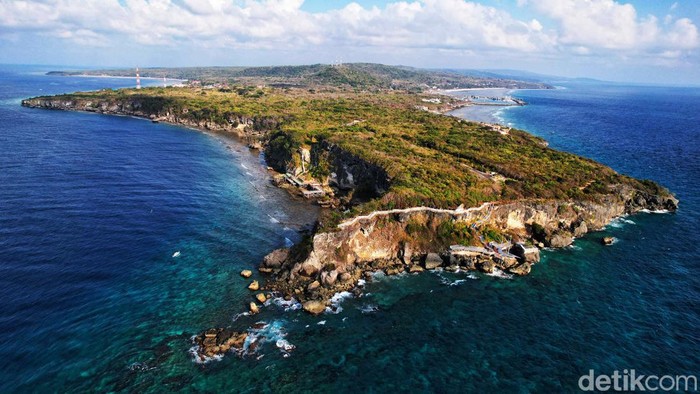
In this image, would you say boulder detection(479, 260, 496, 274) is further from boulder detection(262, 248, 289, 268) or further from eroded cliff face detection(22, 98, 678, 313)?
boulder detection(262, 248, 289, 268)

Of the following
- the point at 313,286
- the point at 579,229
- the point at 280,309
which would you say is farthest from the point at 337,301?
the point at 579,229

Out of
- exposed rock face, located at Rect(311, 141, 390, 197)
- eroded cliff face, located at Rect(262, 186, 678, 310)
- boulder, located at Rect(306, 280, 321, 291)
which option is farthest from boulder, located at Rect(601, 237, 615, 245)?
boulder, located at Rect(306, 280, 321, 291)

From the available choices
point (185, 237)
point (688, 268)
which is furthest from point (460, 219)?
point (185, 237)

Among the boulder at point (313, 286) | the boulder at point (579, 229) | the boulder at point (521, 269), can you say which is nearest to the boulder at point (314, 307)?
the boulder at point (313, 286)

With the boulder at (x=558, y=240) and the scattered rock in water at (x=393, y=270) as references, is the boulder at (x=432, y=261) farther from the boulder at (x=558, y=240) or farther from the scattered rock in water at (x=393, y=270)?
the boulder at (x=558, y=240)

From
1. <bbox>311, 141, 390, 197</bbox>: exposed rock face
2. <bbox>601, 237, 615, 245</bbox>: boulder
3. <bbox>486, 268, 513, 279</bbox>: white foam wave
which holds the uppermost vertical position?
<bbox>311, 141, 390, 197</bbox>: exposed rock face

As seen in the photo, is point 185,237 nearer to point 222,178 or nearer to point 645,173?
point 222,178
